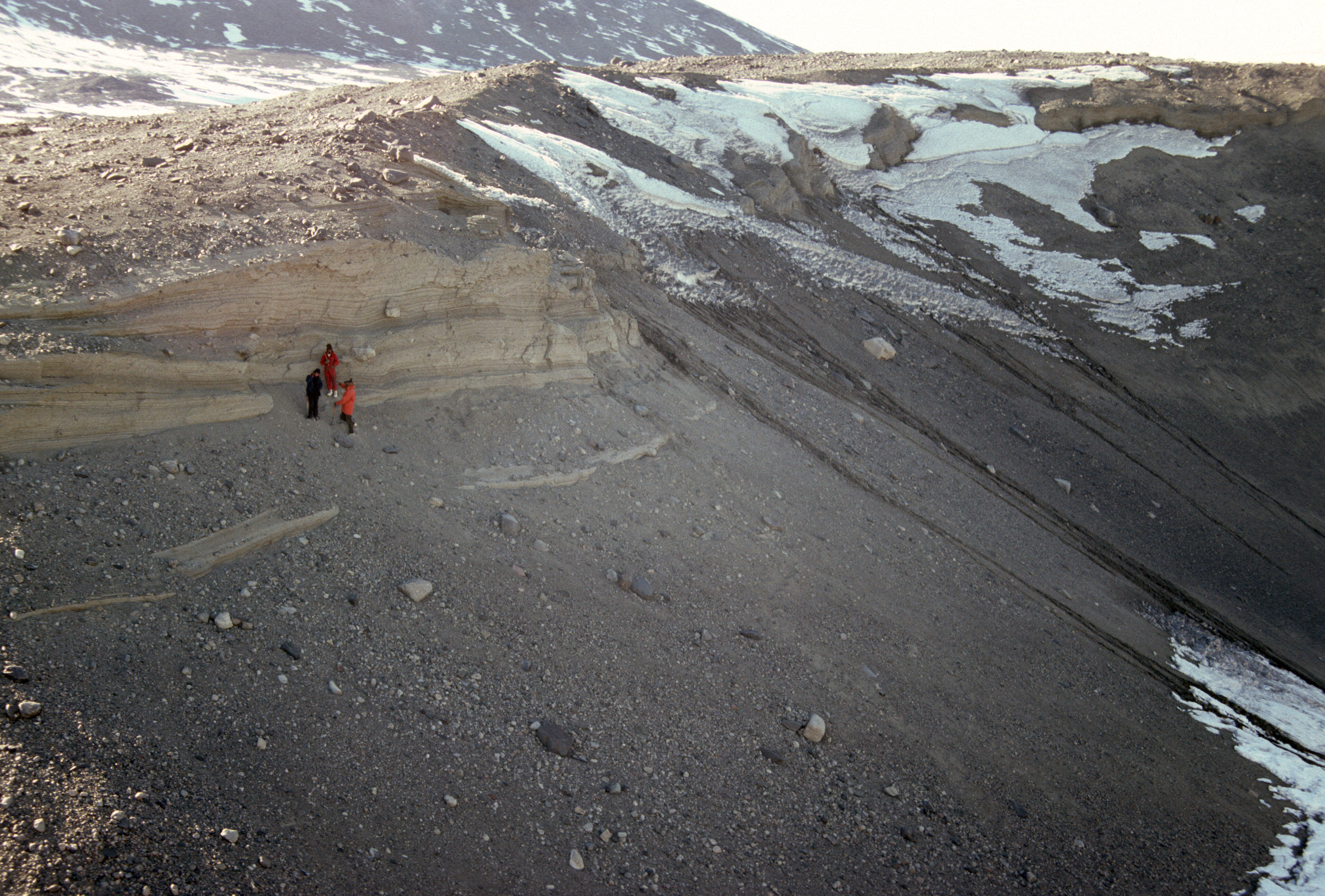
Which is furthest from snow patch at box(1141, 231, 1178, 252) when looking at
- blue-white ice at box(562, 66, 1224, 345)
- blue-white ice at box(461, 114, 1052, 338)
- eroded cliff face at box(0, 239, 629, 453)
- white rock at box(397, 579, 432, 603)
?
white rock at box(397, 579, 432, 603)

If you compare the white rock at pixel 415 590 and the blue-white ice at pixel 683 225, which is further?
the blue-white ice at pixel 683 225

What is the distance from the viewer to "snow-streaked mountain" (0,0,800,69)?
3641cm

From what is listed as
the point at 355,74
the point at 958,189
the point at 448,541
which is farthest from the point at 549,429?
the point at 355,74

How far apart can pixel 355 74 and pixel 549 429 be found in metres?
35.3

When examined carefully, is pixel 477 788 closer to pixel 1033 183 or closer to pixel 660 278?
pixel 660 278

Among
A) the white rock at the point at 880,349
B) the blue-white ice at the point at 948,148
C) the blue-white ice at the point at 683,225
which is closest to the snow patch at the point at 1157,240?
the blue-white ice at the point at 948,148

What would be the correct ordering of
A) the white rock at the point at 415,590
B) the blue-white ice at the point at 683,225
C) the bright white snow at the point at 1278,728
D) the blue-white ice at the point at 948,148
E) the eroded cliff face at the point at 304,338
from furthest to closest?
the blue-white ice at the point at 948,148, the blue-white ice at the point at 683,225, the bright white snow at the point at 1278,728, the white rock at the point at 415,590, the eroded cliff face at the point at 304,338

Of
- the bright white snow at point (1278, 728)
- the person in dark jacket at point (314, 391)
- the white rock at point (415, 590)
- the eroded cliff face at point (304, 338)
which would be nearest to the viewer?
the eroded cliff face at point (304, 338)

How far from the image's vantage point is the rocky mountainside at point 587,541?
5.00 meters

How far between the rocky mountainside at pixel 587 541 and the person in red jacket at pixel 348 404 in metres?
0.17

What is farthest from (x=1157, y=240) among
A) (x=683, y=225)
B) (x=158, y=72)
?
(x=158, y=72)

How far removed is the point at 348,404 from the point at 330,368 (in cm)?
41

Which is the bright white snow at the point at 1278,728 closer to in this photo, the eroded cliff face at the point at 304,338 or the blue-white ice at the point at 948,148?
the blue-white ice at the point at 948,148

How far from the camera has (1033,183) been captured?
19156mm
